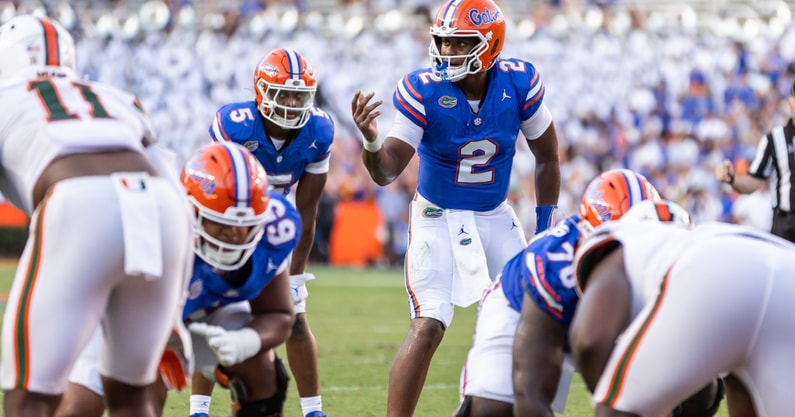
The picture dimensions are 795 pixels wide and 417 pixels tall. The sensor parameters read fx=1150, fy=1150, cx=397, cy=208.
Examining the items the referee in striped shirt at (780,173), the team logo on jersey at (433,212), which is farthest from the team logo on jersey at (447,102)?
the referee in striped shirt at (780,173)

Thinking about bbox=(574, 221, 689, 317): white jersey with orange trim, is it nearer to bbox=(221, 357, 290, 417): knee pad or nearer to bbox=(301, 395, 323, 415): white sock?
bbox=(221, 357, 290, 417): knee pad

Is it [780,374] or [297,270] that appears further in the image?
[297,270]

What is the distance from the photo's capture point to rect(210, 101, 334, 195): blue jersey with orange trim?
17.9 ft

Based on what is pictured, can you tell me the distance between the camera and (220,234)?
379 centimetres

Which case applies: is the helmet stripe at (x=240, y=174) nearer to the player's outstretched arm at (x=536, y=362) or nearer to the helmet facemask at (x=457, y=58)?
the player's outstretched arm at (x=536, y=362)

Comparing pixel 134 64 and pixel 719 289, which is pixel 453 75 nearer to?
pixel 719 289

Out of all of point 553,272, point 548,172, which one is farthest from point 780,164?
point 553,272

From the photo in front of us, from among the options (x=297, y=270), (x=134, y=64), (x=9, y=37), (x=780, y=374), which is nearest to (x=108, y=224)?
(x=9, y=37)

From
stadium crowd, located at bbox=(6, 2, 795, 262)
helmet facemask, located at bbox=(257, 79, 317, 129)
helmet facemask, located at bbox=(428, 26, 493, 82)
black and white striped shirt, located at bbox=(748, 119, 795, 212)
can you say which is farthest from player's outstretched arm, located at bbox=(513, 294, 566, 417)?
stadium crowd, located at bbox=(6, 2, 795, 262)

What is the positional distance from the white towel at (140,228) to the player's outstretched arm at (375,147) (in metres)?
1.64

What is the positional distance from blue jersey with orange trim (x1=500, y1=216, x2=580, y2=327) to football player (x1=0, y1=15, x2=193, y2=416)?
1.11 meters

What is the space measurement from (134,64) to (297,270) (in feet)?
40.9

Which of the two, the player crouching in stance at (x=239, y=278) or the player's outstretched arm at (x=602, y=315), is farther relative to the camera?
the player crouching in stance at (x=239, y=278)

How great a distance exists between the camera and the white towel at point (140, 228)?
324 cm
